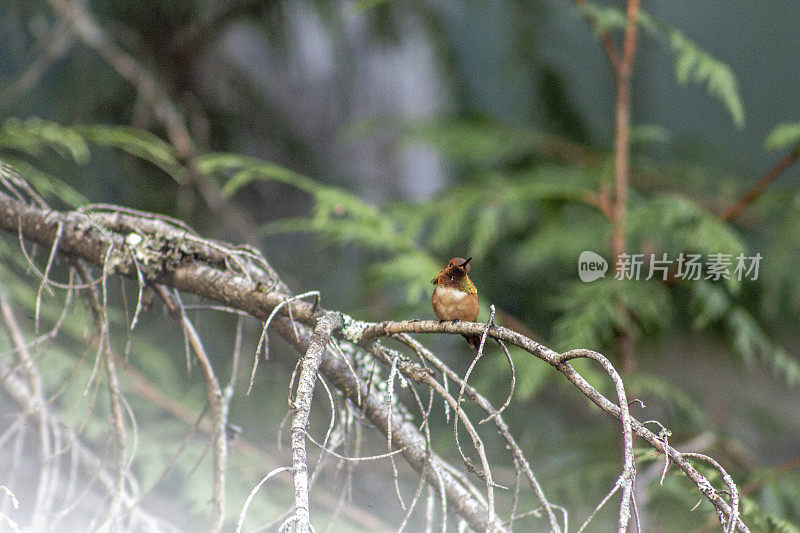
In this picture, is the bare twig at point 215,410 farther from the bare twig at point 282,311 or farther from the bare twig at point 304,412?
the bare twig at point 304,412

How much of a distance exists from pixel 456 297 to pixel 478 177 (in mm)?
1048

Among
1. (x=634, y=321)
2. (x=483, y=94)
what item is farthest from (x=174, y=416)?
(x=483, y=94)

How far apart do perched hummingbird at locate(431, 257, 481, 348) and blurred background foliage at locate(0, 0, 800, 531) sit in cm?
16

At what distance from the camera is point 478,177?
1.38 m

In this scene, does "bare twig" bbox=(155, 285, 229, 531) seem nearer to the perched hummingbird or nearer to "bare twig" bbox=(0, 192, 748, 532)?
"bare twig" bbox=(0, 192, 748, 532)

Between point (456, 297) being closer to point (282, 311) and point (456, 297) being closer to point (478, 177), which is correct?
point (282, 311)

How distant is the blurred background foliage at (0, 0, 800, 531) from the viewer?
2.28 feet

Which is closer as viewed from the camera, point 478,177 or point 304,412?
point 304,412

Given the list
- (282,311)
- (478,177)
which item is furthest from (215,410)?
(478,177)

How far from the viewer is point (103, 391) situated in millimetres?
631

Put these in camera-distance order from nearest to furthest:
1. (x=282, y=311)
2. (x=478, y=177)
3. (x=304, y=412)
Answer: (x=304, y=412) < (x=282, y=311) < (x=478, y=177)

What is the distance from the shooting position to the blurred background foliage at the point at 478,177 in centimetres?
69

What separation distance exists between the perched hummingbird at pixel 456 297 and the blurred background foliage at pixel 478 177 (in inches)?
6.5

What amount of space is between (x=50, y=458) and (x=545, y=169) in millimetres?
1066
